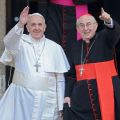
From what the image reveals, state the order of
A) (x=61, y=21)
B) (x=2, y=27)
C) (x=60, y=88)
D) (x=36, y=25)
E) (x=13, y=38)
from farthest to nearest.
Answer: (x=2, y=27) < (x=61, y=21) < (x=60, y=88) < (x=36, y=25) < (x=13, y=38)

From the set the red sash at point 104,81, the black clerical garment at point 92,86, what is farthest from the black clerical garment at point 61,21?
the red sash at point 104,81

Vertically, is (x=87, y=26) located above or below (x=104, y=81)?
above

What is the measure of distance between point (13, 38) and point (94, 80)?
804mm

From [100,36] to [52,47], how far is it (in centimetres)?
49

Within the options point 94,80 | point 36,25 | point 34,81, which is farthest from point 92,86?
point 36,25

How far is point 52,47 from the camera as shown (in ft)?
19.0

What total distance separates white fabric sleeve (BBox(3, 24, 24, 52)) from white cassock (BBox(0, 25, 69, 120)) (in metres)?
0.06

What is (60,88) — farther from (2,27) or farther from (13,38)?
(2,27)

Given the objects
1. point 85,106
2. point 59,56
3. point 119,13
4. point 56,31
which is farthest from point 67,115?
point 119,13

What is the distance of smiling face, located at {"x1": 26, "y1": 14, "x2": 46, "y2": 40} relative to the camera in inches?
222

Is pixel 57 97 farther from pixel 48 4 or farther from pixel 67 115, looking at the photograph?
pixel 48 4

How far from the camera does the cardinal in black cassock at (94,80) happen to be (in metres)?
5.50

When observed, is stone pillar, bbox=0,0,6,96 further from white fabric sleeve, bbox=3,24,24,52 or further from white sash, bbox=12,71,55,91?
white fabric sleeve, bbox=3,24,24,52

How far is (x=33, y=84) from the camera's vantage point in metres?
5.65
